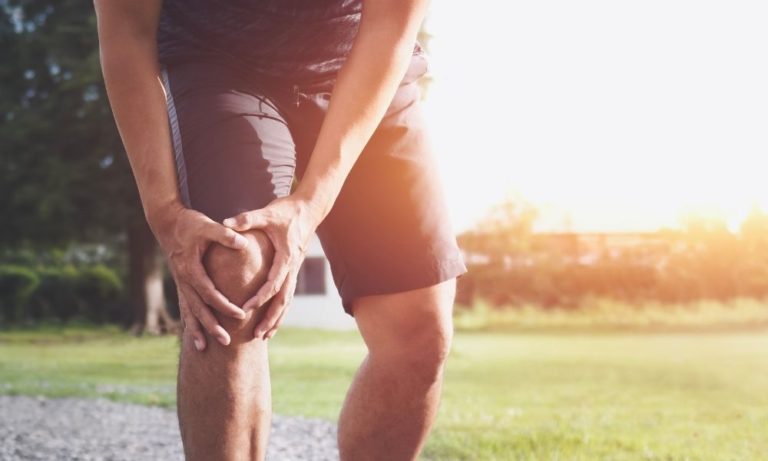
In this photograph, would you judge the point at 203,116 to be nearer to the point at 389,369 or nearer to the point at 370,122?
the point at 370,122

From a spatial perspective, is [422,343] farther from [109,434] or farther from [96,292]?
[96,292]

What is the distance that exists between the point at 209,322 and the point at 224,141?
31 centimetres

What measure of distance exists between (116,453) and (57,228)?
11120 millimetres

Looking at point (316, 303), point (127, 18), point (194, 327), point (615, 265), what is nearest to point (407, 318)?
point (194, 327)

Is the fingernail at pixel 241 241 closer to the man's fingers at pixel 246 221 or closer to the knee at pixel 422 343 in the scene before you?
the man's fingers at pixel 246 221

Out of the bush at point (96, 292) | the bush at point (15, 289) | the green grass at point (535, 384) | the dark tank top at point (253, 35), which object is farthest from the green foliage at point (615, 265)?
the dark tank top at point (253, 35)

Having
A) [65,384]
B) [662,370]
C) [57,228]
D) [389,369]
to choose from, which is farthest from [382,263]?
[57,228]

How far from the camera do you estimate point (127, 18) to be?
1395 mm

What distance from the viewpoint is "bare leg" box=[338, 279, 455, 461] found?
5.38 feet

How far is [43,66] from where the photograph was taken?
14438 millimetres

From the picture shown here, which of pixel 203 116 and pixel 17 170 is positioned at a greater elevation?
pixel 17 170

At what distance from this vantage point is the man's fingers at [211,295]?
46.5 inches

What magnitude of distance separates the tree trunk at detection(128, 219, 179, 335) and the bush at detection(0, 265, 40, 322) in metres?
2.64

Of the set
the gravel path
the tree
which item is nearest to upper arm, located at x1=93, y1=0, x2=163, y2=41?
the gravel path
